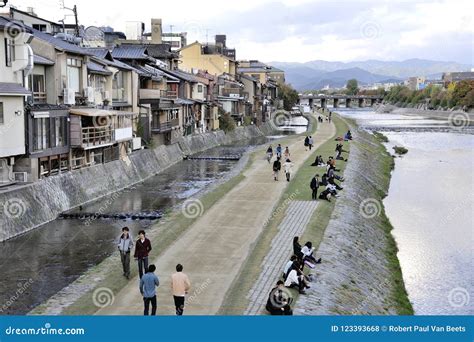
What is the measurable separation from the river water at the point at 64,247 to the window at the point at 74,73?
7.42 meters

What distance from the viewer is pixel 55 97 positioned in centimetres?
3619

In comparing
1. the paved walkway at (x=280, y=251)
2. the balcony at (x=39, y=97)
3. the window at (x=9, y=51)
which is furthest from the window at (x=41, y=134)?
the paved walkway at (x=280, y=251)

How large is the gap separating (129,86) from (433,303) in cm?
3517

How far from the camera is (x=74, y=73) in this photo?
129 ft

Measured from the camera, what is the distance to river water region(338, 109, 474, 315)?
76.7 ft

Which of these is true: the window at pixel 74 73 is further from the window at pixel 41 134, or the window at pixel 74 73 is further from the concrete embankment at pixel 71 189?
the concrete embankment at pixel 71 189

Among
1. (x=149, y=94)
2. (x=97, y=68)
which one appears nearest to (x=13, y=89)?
(x=97, y=68)

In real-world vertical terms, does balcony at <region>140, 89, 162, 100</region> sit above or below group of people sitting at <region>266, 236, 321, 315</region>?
above

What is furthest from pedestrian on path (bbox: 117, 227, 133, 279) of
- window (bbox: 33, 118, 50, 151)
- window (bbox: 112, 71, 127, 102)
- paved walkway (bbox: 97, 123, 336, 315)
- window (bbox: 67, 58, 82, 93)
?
window (bbox: 112, 71, 127, 102)

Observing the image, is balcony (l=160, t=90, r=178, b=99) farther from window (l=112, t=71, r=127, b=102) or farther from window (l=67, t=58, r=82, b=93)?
window (l=67, t=58, r=82, b=93)

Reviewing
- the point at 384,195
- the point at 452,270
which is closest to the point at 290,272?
the point at 452,270

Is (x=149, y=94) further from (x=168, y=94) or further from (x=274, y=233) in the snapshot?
(x=274, y=233)

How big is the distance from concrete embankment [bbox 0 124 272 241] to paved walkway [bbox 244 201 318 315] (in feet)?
39.5

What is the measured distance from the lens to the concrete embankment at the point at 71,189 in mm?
28312
